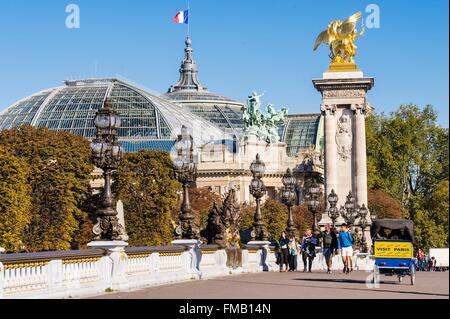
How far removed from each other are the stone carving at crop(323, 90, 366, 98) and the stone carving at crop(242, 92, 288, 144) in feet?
252

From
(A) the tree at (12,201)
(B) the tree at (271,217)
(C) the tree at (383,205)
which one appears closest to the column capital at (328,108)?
(A) the tree at (12,201)

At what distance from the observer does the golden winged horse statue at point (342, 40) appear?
253 ft

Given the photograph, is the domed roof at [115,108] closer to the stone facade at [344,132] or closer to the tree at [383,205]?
the tree at [383,205]

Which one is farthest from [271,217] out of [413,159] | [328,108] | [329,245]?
[329,245]

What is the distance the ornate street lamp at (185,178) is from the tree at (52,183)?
3911 cm

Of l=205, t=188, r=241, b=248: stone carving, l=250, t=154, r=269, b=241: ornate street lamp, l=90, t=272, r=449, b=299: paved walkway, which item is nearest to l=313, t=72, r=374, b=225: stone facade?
l=205, t=188, r=241, b=248: stone carving

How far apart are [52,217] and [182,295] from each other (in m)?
54.6

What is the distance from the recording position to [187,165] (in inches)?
1448

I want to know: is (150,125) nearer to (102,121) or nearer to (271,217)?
(271,217)

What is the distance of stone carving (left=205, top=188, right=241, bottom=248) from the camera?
40.5m

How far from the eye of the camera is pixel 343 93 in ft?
250

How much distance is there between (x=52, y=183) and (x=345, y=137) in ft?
68.2
